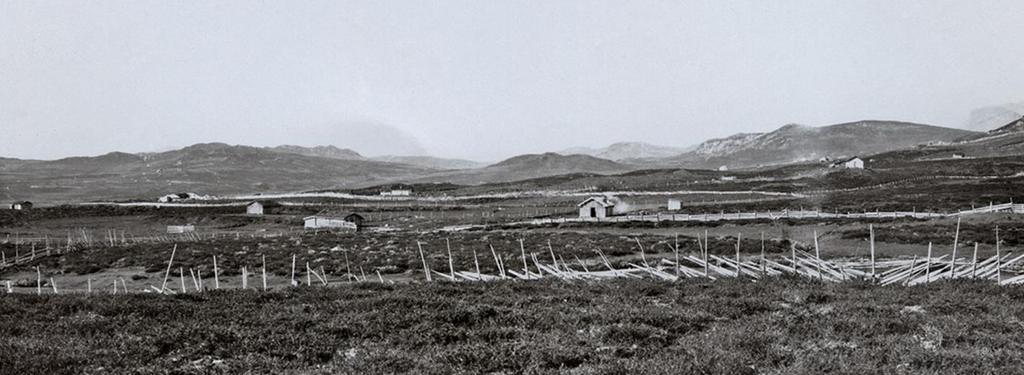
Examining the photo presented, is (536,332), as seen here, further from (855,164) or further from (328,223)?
(855,164)

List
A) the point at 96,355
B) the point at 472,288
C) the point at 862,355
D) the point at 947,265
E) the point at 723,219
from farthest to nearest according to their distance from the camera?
the point at 723,219 < the point at 947,265 < the point at 472,288 < the point at 96,355 < the point at 862,355

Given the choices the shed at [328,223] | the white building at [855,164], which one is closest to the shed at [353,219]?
the shed at [328,223]

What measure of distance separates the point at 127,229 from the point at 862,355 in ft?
310

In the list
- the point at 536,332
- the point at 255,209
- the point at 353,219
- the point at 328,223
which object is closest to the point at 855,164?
the point at 353,219

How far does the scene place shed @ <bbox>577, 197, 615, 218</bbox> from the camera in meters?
69.6

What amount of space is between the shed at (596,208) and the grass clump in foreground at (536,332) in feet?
177

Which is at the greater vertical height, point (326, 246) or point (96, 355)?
point (96, 355)

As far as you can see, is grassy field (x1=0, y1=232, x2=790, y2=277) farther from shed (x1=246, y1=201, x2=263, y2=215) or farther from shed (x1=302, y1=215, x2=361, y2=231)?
shed (x1=246, y1=201, x2=263, y2=215)

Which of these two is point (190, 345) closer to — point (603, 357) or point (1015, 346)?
point (603, 357)

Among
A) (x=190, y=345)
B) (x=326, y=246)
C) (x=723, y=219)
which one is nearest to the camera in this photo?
(x=190, y=345)

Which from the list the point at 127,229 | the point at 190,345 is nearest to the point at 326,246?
the point at 190,345

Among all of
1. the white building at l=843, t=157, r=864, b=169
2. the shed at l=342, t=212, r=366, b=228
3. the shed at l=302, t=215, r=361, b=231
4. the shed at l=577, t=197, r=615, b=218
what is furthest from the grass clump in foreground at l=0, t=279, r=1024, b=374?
the white building at l=843, t=157, r=864, b=169

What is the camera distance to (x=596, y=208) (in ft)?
230

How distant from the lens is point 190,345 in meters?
10.4
